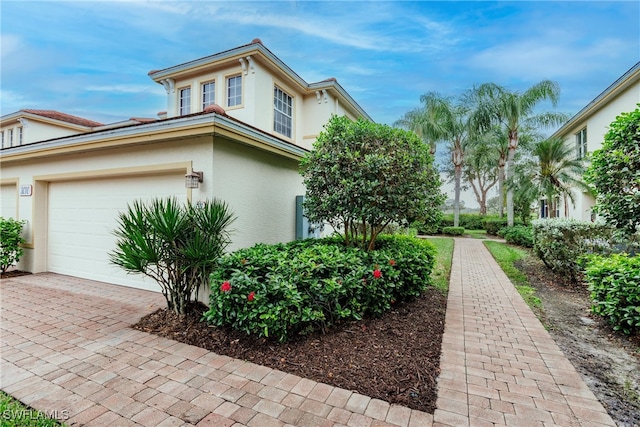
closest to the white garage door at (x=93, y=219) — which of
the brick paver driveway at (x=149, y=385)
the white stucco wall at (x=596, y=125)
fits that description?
the brick paver driveway at (x=149, y=385)

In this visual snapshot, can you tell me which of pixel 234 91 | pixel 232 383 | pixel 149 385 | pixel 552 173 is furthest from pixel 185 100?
pixel 552 173

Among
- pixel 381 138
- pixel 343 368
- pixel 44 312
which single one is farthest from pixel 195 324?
pixel 381 138

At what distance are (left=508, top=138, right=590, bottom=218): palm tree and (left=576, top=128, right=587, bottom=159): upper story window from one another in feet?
3.93

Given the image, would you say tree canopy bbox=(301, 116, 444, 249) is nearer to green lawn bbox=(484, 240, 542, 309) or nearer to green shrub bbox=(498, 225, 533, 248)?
green lawn bbox=(484, 240, 542, 309)

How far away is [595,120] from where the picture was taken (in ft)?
46.3

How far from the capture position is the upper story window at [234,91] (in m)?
10.4

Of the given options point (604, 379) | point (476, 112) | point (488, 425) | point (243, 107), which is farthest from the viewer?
point (476, 112)

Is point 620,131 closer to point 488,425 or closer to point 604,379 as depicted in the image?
point 604,379

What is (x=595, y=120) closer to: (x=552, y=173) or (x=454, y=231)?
(x=552, y=173)

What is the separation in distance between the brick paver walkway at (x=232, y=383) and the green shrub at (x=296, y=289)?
1.72 feet

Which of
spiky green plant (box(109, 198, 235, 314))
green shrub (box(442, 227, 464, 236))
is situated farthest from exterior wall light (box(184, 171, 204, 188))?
green shrub (box(442, 227, 464, 236))

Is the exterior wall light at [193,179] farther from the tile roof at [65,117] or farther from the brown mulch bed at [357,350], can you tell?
the tile roof at [65,117]

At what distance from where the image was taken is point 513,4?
8.09 meters

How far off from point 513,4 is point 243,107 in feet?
27.4
